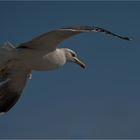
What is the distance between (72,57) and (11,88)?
1.74 meters

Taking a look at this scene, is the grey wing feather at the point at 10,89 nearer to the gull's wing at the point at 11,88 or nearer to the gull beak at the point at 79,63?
the gull's wing at the point at 11,88

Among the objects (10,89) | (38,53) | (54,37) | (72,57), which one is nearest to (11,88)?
(10,89)

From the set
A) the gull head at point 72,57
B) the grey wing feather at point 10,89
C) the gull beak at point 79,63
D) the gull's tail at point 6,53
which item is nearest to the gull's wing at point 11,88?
the grey wing feather at point 10,89

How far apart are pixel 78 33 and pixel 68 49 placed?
263 cm

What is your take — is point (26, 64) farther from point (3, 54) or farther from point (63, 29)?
point (63, 29)

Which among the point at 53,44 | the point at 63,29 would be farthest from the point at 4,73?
the point at 63,29

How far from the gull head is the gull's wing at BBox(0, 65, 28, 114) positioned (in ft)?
3.65

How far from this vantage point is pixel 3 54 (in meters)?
10.7

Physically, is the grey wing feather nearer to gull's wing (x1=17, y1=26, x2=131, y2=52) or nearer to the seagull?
the seagull

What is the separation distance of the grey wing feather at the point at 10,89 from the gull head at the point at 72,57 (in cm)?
114

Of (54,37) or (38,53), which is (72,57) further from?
(54,37)

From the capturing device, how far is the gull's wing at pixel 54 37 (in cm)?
1000

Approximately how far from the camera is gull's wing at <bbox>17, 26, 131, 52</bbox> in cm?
1000

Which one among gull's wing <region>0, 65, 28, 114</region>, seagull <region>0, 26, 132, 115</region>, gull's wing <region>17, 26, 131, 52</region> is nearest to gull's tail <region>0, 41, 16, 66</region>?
seagull <region>0, 26, 132, 115</region>
